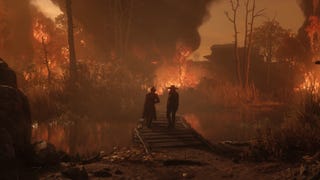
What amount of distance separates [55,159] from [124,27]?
2884 centimetres

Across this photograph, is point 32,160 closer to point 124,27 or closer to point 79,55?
point 124,27

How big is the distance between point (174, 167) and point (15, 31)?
42642 millimetres

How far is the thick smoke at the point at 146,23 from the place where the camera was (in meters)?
40.5

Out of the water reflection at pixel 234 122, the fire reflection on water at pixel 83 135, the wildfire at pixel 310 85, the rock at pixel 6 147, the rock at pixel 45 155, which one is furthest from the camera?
the water reflection at pixel 234 122

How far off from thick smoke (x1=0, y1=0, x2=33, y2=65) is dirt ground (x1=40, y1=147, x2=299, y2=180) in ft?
114

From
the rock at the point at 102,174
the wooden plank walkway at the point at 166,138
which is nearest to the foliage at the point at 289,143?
the wooden plank walkway at the point at 166,138

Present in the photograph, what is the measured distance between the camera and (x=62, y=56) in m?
46.2

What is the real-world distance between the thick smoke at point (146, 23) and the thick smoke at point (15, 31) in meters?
7.70

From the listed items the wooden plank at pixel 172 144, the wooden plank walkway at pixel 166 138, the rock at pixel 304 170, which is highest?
the wooden plank walkway at pixel 166 138

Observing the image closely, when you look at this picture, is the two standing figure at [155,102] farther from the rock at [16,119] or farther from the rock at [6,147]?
the rock at [6,147]

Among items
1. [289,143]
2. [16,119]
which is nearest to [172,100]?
[289,143]

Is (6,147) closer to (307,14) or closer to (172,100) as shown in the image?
(172,100)

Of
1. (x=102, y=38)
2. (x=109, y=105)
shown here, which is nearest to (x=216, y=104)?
(x=109, y=105)

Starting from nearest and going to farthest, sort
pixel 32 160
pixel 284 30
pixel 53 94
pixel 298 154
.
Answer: pixel 298 154
pixel 32 160
pixel 53 94
pixel 284 30
